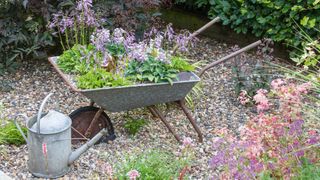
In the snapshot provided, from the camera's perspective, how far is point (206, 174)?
12.2ft

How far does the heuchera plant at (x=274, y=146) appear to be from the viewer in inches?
115

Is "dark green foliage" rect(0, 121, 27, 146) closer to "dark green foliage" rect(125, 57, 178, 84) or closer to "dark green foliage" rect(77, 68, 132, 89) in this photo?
"dark green foliage" rect(77, 68, 132, 89)

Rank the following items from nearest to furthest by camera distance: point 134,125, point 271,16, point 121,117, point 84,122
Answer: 1. point 84,122
2. point 134,125
3. point 121,117
4. point 271,16

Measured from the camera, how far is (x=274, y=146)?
3078 mm

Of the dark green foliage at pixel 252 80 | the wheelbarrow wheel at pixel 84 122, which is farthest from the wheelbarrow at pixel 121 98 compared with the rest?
the dark green foliage at pixel 252 80

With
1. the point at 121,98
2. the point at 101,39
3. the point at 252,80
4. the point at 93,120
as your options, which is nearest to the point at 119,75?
the point at 121,98

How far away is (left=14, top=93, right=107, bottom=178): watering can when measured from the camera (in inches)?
131

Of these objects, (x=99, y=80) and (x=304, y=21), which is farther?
(x=304, y=21)

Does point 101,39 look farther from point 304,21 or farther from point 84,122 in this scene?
point 304,21

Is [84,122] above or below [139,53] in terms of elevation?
below

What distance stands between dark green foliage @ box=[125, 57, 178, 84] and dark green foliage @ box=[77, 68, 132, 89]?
10 centimetres

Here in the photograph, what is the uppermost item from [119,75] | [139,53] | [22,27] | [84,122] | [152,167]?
[139,53]

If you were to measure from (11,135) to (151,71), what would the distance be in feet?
3.54

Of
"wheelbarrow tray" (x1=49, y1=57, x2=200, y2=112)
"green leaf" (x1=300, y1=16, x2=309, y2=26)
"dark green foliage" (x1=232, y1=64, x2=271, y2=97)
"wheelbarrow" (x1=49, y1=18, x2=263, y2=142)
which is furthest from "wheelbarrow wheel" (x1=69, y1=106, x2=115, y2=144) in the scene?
"green leaf" (x1=300, y1=16, x2=309, y2=26)
